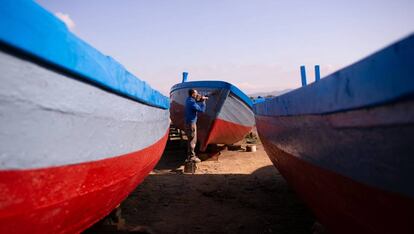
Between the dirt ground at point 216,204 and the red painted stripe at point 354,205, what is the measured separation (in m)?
1.22

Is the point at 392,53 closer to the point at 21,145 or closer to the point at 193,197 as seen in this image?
the point at 21,145

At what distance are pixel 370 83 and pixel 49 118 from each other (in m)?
1.55

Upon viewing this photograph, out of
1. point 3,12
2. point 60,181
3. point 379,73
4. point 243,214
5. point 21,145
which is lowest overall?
point 243,214

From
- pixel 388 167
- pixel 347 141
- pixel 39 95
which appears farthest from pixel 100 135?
pixel 388 167

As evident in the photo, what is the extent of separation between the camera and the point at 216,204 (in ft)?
15.4

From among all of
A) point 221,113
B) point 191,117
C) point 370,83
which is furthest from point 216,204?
point 221,113

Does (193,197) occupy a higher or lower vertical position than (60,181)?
lower

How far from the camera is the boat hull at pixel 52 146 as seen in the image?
52.6 inches

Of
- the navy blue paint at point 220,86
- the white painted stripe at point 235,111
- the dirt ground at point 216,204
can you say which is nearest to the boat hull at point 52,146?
the dirt ground at point 216,204

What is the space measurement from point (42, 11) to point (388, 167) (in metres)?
1.72

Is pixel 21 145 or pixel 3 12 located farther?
pixel 21 145

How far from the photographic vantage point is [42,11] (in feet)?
4.59

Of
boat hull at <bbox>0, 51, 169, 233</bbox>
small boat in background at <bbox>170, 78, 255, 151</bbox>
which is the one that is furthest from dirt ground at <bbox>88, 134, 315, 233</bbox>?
boat hull at <bbox>0, 51, 169, 233</bbox>

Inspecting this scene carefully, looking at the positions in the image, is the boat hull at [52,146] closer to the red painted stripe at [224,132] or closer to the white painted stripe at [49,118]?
the white painted stripe at [49,118]
